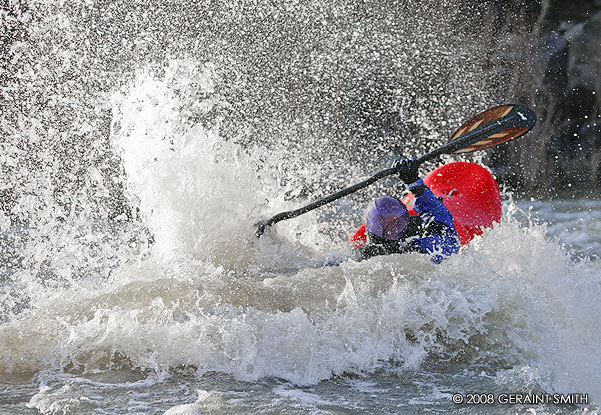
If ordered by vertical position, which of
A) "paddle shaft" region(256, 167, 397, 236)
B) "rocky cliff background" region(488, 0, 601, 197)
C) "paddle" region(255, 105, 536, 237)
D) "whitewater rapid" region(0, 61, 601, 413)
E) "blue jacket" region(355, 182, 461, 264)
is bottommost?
"whitewater rapid" region(0, 61, 601, 413)

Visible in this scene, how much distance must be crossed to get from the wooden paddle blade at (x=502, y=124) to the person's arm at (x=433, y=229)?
0.51 m

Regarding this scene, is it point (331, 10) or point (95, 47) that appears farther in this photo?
point (331, 10)

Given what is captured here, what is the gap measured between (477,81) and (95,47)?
282 inches

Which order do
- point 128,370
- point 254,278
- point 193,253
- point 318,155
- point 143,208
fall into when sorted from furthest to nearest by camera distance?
1. point 318,155
2. point 143,208
3. point 193,253
4. point 254,278
5. point 128,370

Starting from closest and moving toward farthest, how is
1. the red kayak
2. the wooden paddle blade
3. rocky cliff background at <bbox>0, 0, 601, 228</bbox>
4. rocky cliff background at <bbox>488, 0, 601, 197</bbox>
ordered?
the wooden paddle blade
the red kayak
rocky cliff background at <bbox>0, 0, 601, 228</bbox>
rocky cliff background at <bbox>488, 0, 601, 197</bbox>

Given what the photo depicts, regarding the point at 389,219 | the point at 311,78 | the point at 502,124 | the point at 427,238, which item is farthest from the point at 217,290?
the point at 311,78

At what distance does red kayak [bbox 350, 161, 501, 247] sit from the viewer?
14.5ft

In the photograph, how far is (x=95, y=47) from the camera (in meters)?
9.52

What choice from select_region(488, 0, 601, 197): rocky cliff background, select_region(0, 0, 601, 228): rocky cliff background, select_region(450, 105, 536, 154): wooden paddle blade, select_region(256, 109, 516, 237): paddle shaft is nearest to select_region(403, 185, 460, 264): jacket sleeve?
select_region(256, 109, 516, 237): paddle shaft

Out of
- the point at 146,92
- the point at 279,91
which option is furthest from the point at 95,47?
the point at 146,92

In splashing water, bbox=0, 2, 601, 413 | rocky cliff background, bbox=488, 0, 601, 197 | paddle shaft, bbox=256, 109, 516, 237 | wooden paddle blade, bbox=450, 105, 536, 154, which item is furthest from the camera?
rocky cliff background, bbox=488, 0, 601, 197

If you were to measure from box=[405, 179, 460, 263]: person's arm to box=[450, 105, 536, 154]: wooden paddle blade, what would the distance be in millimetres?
509

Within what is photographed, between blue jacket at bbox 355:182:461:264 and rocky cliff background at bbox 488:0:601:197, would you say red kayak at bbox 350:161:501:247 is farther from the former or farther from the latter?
rocky cliff background at bbox 488:0:601:197

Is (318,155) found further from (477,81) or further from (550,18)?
(550,18)
